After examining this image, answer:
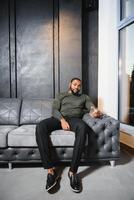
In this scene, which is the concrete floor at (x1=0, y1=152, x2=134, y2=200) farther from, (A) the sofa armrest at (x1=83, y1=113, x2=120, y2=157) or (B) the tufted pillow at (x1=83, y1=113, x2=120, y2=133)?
(B) the tufted pillow at (x1=83, y1=113, x2=120, y2=133)

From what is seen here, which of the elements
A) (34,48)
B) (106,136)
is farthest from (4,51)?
(106,136)

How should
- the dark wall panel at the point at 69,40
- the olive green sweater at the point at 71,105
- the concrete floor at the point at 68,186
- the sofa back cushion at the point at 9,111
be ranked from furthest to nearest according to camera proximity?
the dark wall panel at the point at 69,40 < the sofa back cushion at the point at 9,111 < the olive green sweater at the point at 71,105 < the concrete floor at the point at 68,186

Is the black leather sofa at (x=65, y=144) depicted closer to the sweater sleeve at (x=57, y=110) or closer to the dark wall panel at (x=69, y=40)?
the sweater sleeve at (x=57, y=110)

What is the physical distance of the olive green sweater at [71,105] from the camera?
2.66 m

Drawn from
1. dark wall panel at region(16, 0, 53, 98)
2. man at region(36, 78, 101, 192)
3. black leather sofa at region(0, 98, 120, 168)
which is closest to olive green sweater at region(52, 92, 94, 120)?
man at region(36, 78, 101, 192)

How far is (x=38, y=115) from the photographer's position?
3.03 metres

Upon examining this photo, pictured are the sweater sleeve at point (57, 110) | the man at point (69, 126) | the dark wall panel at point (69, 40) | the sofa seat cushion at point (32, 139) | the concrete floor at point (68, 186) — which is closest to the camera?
the concrete floor at point (68, 186)

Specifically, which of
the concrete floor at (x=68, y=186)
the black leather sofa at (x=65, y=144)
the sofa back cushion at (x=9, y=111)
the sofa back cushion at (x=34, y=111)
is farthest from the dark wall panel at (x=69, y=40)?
the concrete floor at (x=68, y=186)

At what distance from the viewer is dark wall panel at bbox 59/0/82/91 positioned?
340cm

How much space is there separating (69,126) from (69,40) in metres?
1.68

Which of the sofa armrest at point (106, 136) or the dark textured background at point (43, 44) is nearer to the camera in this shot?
the sofa armrest at point (106, 136)

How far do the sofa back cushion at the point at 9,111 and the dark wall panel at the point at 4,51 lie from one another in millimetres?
384

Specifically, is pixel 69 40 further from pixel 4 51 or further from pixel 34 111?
pixel 34 111

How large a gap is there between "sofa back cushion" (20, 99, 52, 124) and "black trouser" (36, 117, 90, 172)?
1.99 ft
